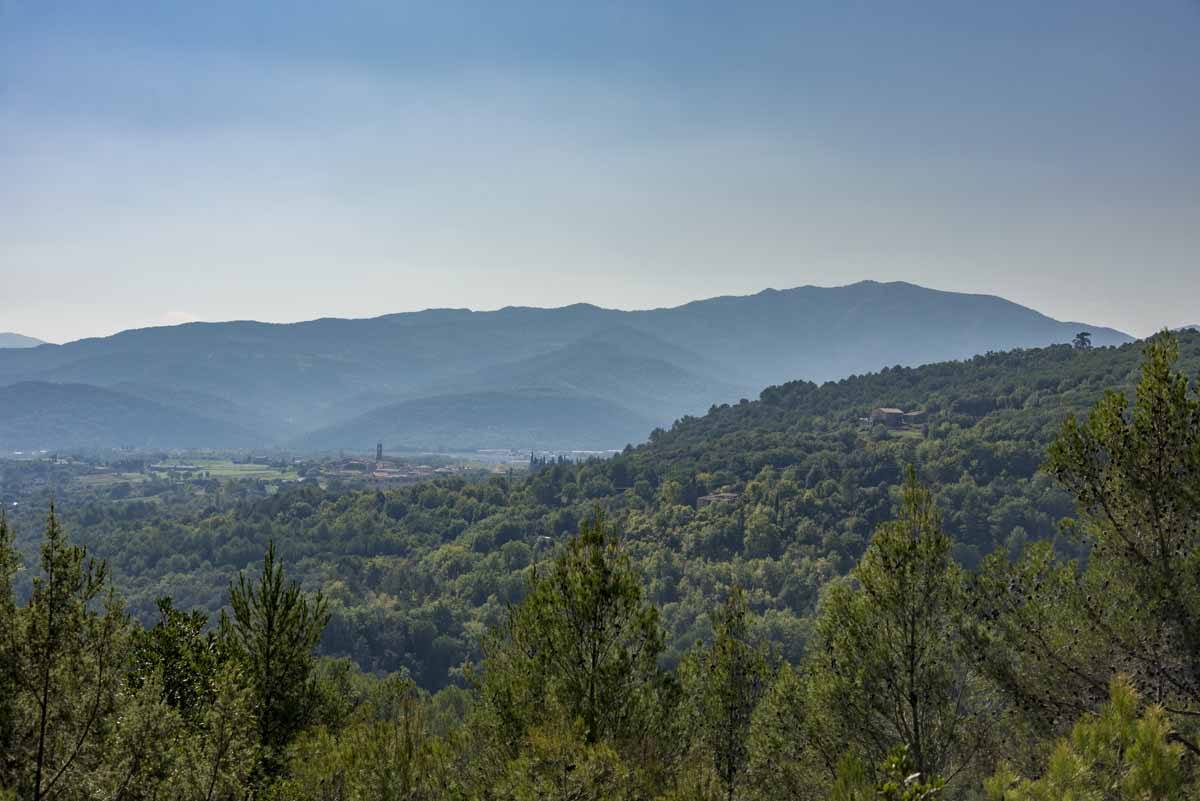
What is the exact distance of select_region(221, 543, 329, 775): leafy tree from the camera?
621 inches

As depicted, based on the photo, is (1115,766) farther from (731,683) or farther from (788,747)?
(731,683)

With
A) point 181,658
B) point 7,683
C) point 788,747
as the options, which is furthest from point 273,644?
point 788,747

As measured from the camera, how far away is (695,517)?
100 m

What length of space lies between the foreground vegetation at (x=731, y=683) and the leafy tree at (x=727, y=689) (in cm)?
6

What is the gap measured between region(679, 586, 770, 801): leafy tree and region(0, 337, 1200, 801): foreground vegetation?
0.18 ft

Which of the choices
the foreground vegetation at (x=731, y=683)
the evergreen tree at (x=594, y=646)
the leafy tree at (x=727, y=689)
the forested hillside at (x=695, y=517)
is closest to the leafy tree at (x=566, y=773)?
the foreground vegetation at (x=731, y=683)

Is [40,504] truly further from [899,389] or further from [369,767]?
[369,767]

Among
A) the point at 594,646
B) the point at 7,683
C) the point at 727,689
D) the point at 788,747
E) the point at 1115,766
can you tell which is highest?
the point at 7,683

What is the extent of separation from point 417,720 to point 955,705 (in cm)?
853

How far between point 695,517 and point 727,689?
277 ft

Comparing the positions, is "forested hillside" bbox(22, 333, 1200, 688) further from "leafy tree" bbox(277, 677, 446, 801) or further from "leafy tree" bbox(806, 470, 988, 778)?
→ "leafy tree" bbox(277, 677, 446, 801)

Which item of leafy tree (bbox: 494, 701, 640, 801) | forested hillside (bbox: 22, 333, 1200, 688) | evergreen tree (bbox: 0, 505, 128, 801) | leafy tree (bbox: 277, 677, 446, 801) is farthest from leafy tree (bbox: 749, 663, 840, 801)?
forested hillside (bbox: 22, 333, 1200, 688)

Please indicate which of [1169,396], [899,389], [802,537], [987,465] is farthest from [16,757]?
[899,389]

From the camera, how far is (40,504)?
187750mm
